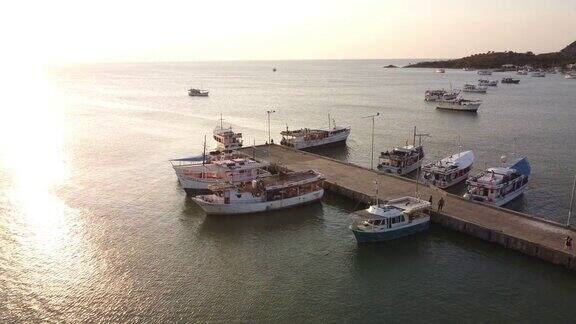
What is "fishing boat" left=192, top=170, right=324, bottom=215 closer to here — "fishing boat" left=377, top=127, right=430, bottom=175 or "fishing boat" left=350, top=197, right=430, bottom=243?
"fishing boat" left=350, top=197, right=430, bottom=243

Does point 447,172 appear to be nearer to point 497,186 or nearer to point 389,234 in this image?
point 497,186

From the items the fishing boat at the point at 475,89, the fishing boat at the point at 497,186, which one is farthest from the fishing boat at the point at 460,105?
the fishing boat at the point at 497,186

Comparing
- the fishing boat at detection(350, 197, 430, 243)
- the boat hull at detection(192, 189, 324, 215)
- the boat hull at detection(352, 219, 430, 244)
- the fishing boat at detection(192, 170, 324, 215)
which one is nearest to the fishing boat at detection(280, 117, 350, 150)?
the fishing boat at detection(192, 170, 324, 215)

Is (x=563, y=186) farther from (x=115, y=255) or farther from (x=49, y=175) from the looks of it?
(x=49, y=175)

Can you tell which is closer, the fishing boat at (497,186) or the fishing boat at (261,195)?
the fishing boat at (261,195)

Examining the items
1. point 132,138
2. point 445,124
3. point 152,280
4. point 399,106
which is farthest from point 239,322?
point 399,106

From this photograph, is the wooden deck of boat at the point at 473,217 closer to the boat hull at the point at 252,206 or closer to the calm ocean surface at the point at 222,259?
the calm ocean surface at the point at 222,259
